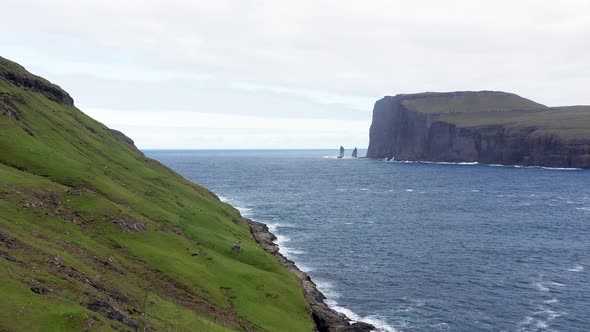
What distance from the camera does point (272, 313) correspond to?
4319 cm

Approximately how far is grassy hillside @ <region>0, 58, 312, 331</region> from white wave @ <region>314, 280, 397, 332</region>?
712cm

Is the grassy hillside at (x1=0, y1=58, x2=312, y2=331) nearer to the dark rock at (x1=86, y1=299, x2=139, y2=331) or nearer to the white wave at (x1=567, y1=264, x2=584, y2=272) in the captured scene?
the dark rock at (x1=86, y1=299, x2=139, y2=331)

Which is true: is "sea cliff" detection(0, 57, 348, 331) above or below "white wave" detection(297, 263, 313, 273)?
above

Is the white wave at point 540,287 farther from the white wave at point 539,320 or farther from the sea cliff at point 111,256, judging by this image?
the sea cliff at point 111,256

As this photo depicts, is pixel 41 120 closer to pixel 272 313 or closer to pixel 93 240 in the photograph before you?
pixel 93 240

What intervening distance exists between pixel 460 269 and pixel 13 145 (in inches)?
2596

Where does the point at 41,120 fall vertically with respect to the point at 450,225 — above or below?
above

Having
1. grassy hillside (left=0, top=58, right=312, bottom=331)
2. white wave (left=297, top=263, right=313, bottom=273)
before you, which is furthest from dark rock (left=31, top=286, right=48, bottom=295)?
white wave (left=297, top=263, right=313, bottom=273)

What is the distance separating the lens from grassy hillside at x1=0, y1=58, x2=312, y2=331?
28812mm

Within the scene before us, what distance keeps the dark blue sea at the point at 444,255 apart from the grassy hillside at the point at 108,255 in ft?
51.8

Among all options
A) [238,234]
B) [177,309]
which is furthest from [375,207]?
[177,309]

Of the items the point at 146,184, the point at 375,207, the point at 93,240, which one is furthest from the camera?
the point at 375,207

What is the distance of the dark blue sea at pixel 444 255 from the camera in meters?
57.2

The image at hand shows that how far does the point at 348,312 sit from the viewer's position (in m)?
56.7
